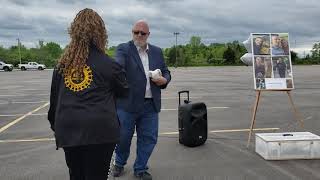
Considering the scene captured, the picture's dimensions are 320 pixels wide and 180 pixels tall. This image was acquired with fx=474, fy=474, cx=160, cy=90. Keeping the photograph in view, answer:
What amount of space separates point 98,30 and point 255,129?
6795mm

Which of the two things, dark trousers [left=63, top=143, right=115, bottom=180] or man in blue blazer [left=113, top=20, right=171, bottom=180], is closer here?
dark trousers [left=63, top=143, right=115, bottom=180]

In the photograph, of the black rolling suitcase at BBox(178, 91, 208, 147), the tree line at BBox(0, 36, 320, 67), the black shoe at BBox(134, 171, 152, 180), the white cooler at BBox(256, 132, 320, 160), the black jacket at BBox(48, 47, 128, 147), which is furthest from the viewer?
the tree line at BBox(0, 36, 320, 67)

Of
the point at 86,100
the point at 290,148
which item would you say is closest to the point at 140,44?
the point at 86,100

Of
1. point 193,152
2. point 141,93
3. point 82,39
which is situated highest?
point 82,39

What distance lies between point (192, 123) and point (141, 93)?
2.22 metres

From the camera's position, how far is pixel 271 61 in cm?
775

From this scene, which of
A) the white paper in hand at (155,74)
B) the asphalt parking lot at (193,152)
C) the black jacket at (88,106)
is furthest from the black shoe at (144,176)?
the black jacket at (88,106)

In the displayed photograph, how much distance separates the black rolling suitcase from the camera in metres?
7.61

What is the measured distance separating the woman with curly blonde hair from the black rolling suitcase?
4.13 metres

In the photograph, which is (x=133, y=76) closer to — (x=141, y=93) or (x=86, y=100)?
(x=141, y=93)

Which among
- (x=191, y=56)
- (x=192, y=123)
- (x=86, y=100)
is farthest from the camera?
(x=191, y=56)

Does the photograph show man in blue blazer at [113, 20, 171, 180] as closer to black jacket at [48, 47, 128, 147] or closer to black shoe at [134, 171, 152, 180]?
black shoe at [134, 171, 152, 180]

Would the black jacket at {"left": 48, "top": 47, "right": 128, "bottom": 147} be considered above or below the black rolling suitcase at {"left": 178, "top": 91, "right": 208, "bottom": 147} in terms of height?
above

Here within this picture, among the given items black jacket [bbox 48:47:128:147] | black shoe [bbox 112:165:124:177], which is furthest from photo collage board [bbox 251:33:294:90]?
black jacket [bbox 48:47:128:147]
